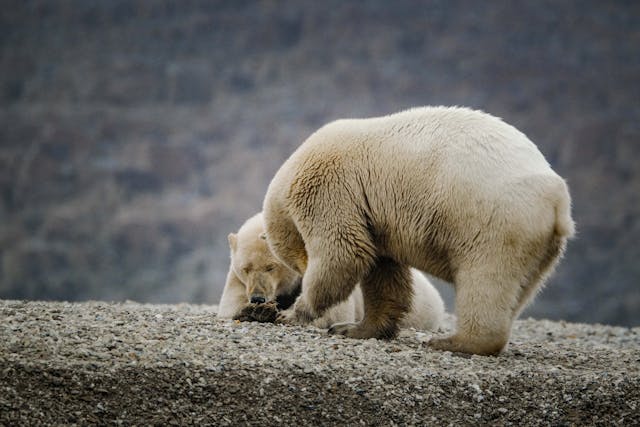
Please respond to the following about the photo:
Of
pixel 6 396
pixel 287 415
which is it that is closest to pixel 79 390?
pixel 6 396

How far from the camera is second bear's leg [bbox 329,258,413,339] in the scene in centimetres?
637

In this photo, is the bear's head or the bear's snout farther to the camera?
the bear's head

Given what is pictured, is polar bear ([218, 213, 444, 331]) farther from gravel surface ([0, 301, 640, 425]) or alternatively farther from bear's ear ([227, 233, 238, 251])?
gravel surface ([0, 301, 640, 425])

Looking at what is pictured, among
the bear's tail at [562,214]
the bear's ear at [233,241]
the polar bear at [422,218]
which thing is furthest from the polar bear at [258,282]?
the bear's tail at [562,214]

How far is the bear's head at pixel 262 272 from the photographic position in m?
6.83

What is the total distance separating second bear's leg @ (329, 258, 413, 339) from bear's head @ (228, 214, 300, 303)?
2.39ft

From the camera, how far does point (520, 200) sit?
525 cm

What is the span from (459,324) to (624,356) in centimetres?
188

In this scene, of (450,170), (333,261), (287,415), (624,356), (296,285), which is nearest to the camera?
(287,415)

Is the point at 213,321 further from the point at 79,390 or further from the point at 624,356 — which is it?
the point at 624,356

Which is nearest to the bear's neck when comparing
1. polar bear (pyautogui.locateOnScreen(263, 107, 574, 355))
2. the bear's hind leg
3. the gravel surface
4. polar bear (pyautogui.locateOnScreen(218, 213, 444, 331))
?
polar bear (pyautogui.locateOnScreen(218, 213, 444, 331))

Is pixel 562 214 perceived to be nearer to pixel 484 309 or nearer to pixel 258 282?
pixel 484 309

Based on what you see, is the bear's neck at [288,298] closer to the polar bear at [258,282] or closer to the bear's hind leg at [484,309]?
the polar bear at [258,282]

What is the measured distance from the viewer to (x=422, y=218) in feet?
18.7
